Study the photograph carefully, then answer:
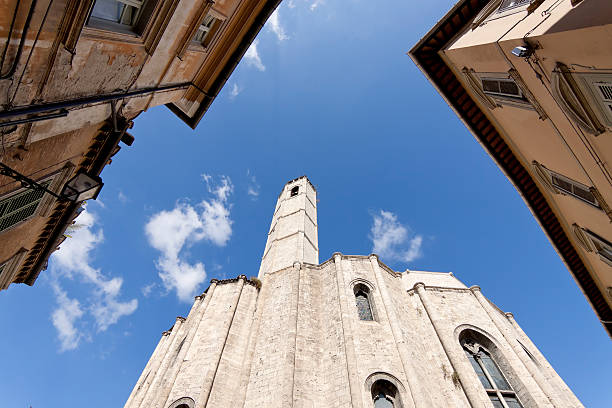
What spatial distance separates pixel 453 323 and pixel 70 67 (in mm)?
15712

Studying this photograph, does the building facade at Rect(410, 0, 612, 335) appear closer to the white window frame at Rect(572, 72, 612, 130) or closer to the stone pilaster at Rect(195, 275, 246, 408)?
the white window frame at Rect(572, 72, 612, 130)

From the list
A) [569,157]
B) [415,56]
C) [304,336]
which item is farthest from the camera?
[304,336]

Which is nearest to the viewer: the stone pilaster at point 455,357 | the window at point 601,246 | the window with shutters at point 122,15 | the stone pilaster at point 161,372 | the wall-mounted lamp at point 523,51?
the window with shutters at point 122,15

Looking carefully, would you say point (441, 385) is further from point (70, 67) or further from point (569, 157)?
point (70, 67)

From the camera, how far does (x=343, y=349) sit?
11.9 m

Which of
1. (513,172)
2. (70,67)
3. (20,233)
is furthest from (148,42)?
(513,172)

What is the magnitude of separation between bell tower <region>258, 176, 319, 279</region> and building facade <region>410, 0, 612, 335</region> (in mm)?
12013

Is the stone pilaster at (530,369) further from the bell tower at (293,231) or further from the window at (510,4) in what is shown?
the window at (510,4)

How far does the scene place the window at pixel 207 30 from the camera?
720 centimetres

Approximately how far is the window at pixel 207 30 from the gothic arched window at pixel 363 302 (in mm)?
11817

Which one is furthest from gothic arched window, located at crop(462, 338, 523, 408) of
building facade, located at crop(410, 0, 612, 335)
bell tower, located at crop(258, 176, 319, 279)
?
bell tower, located at crop(258, 176, 319, 279)

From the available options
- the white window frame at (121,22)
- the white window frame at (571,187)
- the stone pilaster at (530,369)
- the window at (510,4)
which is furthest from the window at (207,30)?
the stone pilaster at (530,369)

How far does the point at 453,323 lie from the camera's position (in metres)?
14.2

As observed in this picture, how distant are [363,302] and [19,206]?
42.4ft
